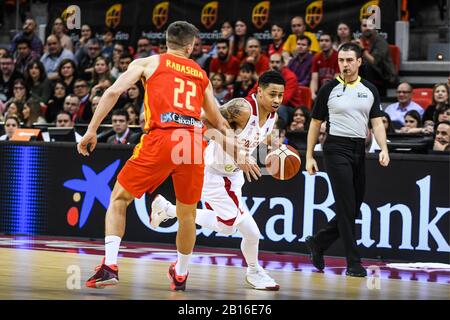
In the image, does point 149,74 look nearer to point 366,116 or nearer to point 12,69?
point 366,116

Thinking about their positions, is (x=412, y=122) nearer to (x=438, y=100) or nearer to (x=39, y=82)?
(x=438, y=100)

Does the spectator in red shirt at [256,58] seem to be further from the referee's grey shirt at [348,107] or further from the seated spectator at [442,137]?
the referee's grey shirt at [348,107]

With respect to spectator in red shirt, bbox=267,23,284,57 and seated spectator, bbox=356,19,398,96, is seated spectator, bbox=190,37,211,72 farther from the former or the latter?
seated spectator, bbox=356,19,398,96

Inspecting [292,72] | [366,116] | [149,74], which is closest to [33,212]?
[292,72]

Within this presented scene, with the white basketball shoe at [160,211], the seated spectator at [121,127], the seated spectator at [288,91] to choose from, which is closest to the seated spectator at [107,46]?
the seated spectator at [288,91]

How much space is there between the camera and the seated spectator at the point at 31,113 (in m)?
17.8

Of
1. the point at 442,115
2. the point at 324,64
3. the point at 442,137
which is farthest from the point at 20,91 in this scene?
the point at 442,137

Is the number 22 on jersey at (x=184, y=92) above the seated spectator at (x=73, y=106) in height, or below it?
below

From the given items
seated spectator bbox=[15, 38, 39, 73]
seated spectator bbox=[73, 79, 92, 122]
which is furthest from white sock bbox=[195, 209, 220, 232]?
seated spectator bbox=[15, 38, 39, 73]

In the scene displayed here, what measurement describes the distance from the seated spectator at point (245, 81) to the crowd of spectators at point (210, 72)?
0.01 m

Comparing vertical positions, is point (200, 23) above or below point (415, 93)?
above

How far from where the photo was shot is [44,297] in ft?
27.2

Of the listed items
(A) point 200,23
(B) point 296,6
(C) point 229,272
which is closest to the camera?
(C) point 229,272

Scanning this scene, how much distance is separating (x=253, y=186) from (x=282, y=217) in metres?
0.56
